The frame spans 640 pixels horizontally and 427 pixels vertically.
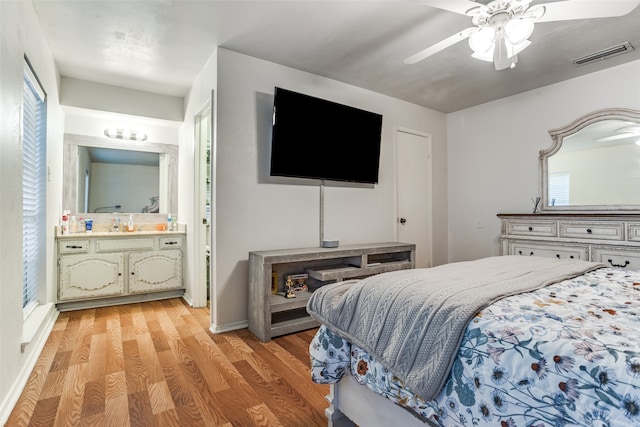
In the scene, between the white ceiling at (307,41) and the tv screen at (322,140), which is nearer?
the white ceiling at (307,41)

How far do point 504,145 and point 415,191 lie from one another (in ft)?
3.90

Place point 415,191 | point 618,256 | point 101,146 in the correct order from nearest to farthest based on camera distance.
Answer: point 618,256
point 101,146
point 415,191

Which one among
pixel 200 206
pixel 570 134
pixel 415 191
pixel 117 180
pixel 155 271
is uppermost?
pixel 570 134

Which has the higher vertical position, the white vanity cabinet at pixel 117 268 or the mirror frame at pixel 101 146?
the mirror frame at pixel 101 146

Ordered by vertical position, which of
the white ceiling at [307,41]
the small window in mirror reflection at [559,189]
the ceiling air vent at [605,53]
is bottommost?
the small window in mirror reflection at [559,189]

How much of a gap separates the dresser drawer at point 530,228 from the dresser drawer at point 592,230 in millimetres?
87

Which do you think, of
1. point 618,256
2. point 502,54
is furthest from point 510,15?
point 618,256

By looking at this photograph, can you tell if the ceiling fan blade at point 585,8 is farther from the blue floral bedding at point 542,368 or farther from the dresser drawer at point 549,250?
the dresser drawer at point 549,250

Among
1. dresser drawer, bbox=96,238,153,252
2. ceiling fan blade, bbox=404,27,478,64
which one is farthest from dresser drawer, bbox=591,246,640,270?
dresser drawer, bbox=96,238,153,252

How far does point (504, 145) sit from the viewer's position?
3.99 metres

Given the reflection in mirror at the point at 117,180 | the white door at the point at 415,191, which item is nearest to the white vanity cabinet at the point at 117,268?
the reflection in mirror at the point at 117,180

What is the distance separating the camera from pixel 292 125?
2996mm

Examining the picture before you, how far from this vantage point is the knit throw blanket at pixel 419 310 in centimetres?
105

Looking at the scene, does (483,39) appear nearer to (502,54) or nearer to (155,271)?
(502,54)
